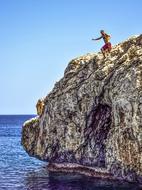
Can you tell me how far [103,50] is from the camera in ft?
151

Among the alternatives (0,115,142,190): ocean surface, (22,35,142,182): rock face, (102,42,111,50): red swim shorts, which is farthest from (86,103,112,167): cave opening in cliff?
(102,42,111,50): red swim shorts

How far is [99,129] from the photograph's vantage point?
141 ft

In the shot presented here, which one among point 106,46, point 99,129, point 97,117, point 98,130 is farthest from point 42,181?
point 106,46

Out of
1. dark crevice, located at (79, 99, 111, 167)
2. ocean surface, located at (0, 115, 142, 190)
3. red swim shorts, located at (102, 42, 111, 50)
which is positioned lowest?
ocean surface, located at (0, 115, 142, 190)

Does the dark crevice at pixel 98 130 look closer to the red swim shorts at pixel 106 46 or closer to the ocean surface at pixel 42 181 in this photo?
the ocean surface at pixel 42 181

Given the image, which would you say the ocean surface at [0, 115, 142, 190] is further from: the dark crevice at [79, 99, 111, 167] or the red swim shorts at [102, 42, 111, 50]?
the red swim shorts at [102, 42, 111, 50]

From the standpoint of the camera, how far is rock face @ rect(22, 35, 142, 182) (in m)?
36.5

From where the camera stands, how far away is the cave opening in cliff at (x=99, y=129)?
139 ft

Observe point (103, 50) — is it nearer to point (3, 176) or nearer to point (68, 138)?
point (68, 138)

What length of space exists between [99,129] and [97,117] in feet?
4.05

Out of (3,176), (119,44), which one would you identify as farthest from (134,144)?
(3,176)

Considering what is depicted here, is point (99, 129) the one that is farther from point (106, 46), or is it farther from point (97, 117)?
point (106, 46)

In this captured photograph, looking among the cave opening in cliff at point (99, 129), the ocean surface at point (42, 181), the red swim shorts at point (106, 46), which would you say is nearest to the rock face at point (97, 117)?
the cave opening in cliff at point (99, 129)

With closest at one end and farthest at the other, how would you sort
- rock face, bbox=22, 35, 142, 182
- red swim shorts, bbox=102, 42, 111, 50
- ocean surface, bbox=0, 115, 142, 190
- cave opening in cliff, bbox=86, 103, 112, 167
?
rock face, bbox=22, 35, 142, 182 < ocean surface, bbox=0, 115, 142, 190 < cave opening in cliff, bbox=86, 103, 112, 167 < red swim shorts, bbox=102, 42, 111, 50
